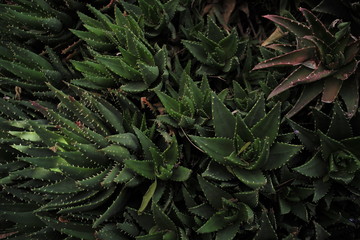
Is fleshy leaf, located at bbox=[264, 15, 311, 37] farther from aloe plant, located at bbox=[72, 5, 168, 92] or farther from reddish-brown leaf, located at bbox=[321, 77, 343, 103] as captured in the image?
Result: aloe plant, located at bbox=[72, 5, 168, 92]

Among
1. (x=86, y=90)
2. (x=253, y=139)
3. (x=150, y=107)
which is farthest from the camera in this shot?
(x=86, y=90)

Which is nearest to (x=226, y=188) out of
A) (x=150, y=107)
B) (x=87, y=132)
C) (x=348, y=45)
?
(x=150, y=107)

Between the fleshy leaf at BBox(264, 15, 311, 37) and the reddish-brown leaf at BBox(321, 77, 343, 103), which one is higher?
the fleshy leaf at BBox(264, 15, 311, 37)

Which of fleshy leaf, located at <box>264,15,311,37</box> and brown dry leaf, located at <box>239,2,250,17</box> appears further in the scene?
brown dry leaf, located at <box>239,2,250,17</box>

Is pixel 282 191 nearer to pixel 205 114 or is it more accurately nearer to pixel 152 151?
pixel 205 114

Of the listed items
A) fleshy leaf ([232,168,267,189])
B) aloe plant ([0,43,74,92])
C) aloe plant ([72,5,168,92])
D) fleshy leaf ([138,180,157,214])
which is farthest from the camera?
aloe plant ([0,43,74,92])

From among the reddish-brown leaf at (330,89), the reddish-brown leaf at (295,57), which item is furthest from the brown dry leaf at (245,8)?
the reddish-brown leaf at (330,89)

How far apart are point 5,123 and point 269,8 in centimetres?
161

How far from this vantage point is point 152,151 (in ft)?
5.74

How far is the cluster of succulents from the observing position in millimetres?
1718

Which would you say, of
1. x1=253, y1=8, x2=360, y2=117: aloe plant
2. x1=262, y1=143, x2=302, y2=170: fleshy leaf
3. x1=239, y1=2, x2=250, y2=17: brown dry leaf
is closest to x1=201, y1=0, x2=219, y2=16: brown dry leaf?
x1=239, y1=2, x2=250, y2=17: brown dry leaf

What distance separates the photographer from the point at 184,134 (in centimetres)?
188

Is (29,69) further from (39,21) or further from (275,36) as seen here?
(275,36)

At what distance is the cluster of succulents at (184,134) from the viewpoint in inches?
67.6
